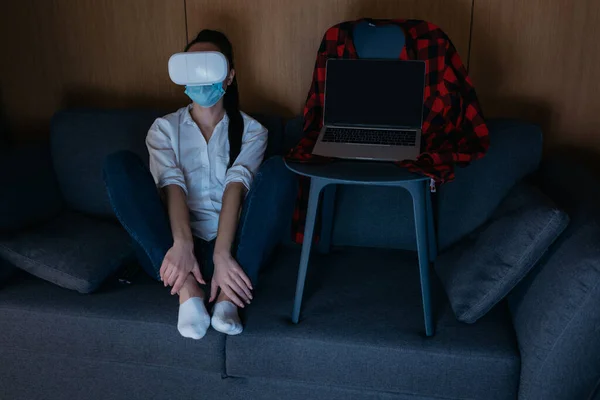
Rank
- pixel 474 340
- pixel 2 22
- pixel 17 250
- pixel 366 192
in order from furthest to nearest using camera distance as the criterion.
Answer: pixel 2 22 → pixel 366 192 → pixel 17 250 → pixel 474 340

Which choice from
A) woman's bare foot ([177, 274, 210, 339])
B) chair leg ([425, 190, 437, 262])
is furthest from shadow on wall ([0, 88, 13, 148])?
chair leg ([425, 190, 437, 262])

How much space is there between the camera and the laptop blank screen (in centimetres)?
188

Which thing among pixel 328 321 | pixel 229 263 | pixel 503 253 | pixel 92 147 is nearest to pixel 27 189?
pixel 92 147

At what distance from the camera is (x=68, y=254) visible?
1.79 meters

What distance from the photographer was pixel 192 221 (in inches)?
75.0

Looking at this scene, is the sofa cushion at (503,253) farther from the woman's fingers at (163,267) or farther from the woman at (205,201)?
the woman's fingers at (163,267)

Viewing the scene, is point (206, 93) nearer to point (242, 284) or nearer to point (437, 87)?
point (242, 284)

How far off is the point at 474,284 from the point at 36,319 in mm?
1275

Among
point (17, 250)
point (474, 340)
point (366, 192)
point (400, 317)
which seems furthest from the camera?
point (366, 192)

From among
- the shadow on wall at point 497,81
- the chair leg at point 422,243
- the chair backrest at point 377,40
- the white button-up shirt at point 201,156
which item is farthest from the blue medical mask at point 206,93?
the shadow on wall at point 497,81

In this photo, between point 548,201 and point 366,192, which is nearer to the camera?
point 548,201

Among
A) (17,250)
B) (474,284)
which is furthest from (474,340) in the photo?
(17,250)

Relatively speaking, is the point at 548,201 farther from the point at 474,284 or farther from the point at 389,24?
the point at 389,24

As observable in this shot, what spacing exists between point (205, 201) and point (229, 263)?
308 millimetres
